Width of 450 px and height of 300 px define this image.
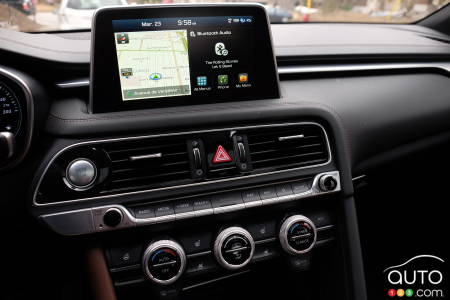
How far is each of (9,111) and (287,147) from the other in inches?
35.5

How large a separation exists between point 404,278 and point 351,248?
97cm

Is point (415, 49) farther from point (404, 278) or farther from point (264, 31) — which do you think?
point (404, 278)

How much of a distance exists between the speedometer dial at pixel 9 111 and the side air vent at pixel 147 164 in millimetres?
269

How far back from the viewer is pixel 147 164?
4.28 ft

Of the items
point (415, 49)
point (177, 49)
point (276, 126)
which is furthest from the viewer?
point (415, 49)

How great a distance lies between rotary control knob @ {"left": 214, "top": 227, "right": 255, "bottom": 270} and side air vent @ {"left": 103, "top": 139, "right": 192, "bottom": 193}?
240 millimetres

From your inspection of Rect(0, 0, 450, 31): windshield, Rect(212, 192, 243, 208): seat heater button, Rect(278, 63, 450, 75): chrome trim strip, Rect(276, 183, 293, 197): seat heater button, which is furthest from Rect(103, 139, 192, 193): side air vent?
Rect(278, 63, 450, 75): chrome trim strip

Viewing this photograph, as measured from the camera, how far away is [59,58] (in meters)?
1.37

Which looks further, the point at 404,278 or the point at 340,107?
the point at 404,278

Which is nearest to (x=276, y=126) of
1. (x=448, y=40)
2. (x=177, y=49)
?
(x=177, y=49)

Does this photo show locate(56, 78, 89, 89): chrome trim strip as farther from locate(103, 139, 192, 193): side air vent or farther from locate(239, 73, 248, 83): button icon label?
locate(239, 73, 248, 83): button icon label

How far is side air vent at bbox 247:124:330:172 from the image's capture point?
144cm

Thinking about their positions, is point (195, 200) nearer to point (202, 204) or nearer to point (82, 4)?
point (202, 204)

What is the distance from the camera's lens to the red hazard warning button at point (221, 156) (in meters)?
1.38
